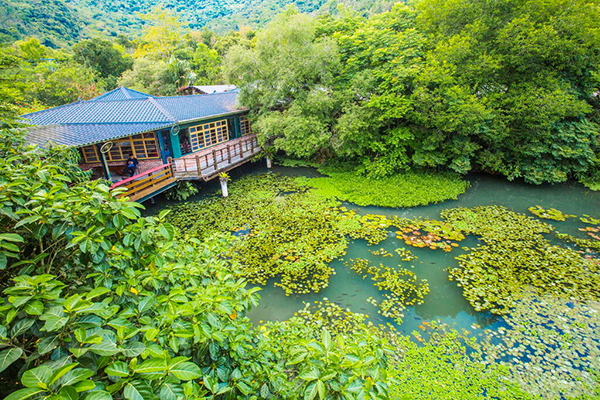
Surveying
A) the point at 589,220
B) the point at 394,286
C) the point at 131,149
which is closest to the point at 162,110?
the point at 131,149

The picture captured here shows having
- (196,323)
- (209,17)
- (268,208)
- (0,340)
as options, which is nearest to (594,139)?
(268,208)

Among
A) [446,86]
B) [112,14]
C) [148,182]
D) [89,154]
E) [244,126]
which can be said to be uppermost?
[112,14]

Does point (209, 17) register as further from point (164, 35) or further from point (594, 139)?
point (594, 139)

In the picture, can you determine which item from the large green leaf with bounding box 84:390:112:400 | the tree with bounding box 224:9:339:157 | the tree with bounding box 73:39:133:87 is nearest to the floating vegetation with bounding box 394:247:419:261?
the tree with bounding box 224:9:339:157

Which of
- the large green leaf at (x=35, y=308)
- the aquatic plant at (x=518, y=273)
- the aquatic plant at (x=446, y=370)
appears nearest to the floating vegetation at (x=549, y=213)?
the aquatic plant at (x=518, y=273)

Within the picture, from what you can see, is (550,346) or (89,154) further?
(89,154)

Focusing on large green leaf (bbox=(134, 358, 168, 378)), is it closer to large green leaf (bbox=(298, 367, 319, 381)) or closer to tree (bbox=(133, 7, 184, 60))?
large green leaf (bbox=(298, 367, 319, 381))

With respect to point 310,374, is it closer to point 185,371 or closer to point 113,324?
point 185,371
